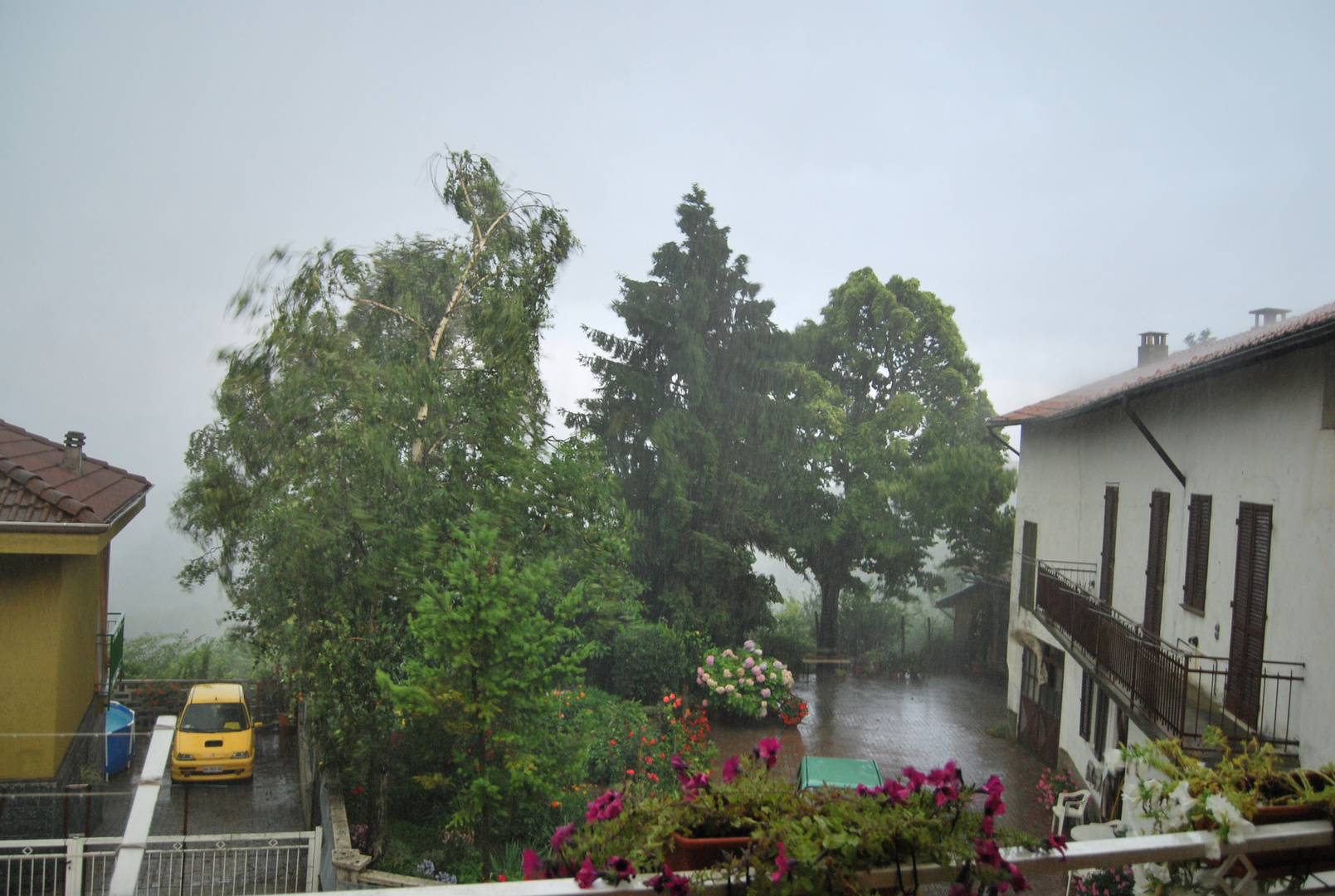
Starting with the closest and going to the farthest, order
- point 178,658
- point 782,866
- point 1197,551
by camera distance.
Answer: point 782,866 < point 1197,551 < point 178,658

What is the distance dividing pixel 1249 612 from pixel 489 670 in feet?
20.3

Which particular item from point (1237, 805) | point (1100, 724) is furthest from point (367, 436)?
point (1100, 724)

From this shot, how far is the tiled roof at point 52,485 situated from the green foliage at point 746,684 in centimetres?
1038

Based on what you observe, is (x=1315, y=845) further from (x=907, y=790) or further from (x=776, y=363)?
(x=776, y=363)

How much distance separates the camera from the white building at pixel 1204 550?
6.00m

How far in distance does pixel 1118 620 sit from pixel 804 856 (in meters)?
8.88

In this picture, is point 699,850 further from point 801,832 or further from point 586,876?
point 586,876

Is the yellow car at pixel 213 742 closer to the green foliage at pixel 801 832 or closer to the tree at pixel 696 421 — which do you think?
the tree at pixel 696 421

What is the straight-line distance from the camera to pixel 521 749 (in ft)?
24.0

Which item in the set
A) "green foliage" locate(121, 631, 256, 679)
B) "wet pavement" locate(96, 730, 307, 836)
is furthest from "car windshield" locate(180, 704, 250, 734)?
"green foliage" locate(121, 631, 256, 679)

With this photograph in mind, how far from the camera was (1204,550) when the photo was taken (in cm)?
808

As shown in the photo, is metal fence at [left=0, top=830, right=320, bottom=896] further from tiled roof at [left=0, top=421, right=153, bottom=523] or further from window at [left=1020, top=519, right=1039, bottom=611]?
window at [left=1020, top=519, right=1039, bottom=611]

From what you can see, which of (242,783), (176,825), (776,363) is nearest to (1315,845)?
(176,825)

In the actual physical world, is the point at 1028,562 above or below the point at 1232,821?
below
